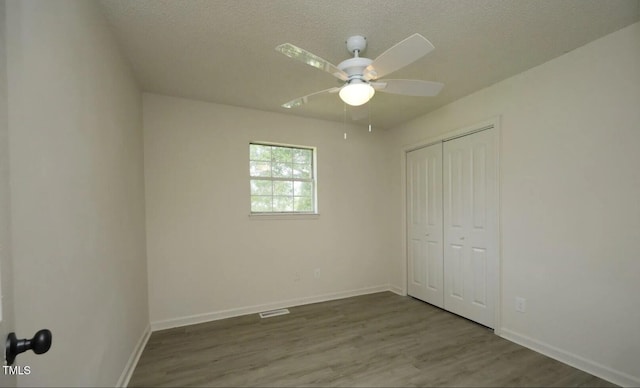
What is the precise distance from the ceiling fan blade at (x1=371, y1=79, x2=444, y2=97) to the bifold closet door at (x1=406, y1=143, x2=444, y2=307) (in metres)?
1.60

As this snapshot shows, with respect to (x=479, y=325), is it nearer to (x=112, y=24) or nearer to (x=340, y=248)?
(x=340, y=248)

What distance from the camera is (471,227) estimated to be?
2.96 meters

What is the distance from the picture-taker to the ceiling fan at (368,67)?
1.43 metres

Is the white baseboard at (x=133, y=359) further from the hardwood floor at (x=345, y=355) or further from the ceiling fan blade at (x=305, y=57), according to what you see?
the ceiling fan blade at (x=305, y=57)

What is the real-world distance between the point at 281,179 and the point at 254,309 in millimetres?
1682

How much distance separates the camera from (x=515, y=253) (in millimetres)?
2514

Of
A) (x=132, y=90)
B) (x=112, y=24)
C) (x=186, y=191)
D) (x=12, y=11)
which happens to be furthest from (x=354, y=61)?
(x=186, y=191)

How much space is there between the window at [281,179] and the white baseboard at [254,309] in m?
1.20

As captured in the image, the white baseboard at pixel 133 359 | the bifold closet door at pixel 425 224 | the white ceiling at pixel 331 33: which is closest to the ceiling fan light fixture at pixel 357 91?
the white ceiling at pixel 331 33

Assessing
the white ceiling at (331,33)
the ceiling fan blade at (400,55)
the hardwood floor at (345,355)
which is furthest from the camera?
the hardwood floor at (345,355)

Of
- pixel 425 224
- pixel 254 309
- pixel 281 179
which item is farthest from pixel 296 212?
pixel 425 224

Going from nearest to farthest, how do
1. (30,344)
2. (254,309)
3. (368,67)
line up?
(30,344) → (368,67) → (254,309)

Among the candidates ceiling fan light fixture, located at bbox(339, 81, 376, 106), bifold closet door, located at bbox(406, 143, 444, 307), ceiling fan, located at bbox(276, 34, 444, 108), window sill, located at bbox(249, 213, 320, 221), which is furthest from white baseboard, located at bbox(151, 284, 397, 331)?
ceiling fan light fixture, located at bbox(339, 81, 376, 106)

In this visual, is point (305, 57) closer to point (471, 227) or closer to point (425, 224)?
point (471, 227)
